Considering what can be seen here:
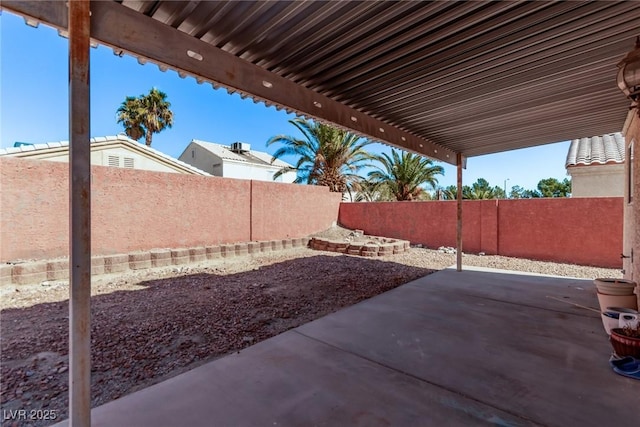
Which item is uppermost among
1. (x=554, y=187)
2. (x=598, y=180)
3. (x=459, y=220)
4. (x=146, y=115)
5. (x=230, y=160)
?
(x=146, y=115)

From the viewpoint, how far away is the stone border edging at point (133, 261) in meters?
5.70

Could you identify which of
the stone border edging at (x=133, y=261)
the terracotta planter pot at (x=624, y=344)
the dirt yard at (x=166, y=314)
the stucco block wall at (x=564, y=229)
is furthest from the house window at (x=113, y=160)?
the terracotta planter pot at (x=624, y=344)

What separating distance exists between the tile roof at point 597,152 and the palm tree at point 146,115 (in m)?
20.3

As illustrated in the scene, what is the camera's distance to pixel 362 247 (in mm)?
9547

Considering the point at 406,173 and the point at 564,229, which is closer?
the point at 564,229

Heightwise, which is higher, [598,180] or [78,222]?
[598,180]

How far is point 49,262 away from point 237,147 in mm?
16523

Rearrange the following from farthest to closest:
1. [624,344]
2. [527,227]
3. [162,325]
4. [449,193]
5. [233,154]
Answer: [449,193] < [233,154] < [527,227] < [162,325] < [624,344]

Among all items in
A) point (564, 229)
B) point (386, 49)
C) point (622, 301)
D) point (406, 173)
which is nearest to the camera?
point (386, 49)

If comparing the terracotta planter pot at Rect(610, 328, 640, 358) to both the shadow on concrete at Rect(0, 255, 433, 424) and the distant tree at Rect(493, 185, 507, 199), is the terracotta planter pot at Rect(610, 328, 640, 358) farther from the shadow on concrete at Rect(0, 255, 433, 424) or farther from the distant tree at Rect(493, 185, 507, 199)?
the distant tree at Rect(493, 185, 507, 199)

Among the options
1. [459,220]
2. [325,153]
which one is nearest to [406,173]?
[325,153]

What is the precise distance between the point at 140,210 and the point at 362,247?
628 cm

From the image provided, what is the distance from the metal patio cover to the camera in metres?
2.22

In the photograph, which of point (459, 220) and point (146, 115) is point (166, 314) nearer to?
point (459, 220)
